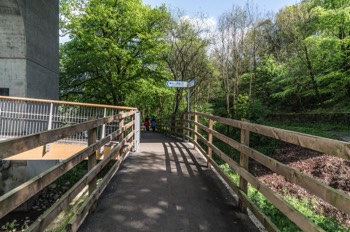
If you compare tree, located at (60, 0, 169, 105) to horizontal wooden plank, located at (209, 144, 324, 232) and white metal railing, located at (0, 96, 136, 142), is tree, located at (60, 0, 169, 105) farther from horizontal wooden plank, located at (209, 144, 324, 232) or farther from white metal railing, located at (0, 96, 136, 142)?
horizontal wooden plank, located at (209, 144, 324, 232)

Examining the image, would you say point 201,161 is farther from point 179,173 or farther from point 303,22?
point 303,22

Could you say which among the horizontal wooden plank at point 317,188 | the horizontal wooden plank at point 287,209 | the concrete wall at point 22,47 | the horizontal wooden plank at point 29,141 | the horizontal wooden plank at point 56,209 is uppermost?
the concrete wall at point 22,47

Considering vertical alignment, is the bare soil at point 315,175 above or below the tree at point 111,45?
below

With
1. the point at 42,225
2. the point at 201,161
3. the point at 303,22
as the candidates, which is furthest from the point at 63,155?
the point at 303,22

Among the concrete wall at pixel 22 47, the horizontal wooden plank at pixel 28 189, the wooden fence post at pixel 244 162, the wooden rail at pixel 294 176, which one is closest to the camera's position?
the horizontal wooden plank at pixel 28 189

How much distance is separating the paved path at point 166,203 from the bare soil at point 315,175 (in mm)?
3653

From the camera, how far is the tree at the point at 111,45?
706 inches

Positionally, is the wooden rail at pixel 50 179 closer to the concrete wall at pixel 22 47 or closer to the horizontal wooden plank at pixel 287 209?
the horizontal wooden plank at pixel 287 209

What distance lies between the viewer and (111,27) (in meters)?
18.6

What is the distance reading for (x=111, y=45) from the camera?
1747 cm

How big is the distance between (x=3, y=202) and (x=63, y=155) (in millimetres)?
7875

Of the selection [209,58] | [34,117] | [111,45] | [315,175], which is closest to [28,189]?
[34,117]

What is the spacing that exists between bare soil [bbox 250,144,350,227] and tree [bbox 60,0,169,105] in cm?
1159

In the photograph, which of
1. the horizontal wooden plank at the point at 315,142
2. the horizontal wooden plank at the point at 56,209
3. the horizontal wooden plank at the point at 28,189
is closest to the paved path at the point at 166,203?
the horizontal wooden plank at the point at 56,209
